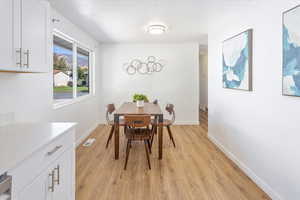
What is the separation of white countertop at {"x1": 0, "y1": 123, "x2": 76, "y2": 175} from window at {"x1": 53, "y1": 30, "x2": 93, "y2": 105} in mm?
1653

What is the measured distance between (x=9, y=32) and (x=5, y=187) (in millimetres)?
1085

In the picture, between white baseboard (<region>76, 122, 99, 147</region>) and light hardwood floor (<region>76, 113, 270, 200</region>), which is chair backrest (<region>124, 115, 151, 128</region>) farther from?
white baseboard (<region>76, 122, 99, 147</region>)

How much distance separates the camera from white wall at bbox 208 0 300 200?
200 centimetres

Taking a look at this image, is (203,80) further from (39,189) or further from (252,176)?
(39,189)

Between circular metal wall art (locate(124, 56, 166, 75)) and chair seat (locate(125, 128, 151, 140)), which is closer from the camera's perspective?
chair seat (locate(125, 128, 151, 140))

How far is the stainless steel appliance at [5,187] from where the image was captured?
97 centimetres

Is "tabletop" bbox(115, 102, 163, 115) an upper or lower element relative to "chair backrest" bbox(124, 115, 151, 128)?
upper

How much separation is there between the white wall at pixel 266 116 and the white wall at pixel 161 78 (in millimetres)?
2476

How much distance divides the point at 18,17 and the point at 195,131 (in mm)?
4463

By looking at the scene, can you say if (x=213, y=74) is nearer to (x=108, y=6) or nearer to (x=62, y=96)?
(x=108, y=6)

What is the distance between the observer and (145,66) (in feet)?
19.5

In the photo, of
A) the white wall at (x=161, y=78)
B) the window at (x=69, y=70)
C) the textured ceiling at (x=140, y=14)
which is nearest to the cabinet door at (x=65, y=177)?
the window at (x=69, y=70)

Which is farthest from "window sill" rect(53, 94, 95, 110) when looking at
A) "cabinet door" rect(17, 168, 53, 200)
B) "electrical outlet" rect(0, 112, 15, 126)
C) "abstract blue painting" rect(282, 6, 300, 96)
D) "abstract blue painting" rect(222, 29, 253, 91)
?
"abstract blue painting" rect(282, 6, 300, 96)

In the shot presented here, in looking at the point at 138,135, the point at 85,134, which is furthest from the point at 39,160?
the point at 85,134
